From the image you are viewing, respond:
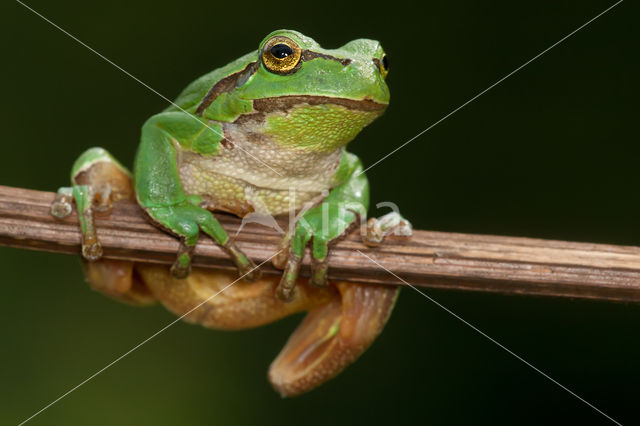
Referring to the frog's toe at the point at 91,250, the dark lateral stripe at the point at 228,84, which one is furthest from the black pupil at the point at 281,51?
the frog's toe at the point at 91,250

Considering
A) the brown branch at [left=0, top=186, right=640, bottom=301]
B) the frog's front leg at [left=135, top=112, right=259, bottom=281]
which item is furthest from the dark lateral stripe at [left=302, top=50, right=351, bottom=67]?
the brown branch at [left=0, top=186, right=640, bottom=301]

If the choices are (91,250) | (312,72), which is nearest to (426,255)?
(312,72)

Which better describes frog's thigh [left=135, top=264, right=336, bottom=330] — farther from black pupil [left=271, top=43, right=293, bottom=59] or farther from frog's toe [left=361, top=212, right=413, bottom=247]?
black pupil [left=271, top=43, right=293, bottom=59]

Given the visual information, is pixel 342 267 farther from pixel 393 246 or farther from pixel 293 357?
pixel 293 357

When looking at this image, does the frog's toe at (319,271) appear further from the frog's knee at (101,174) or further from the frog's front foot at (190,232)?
the frog's knee at (101,174)

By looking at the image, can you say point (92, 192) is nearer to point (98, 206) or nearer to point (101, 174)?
point (98, 206)
